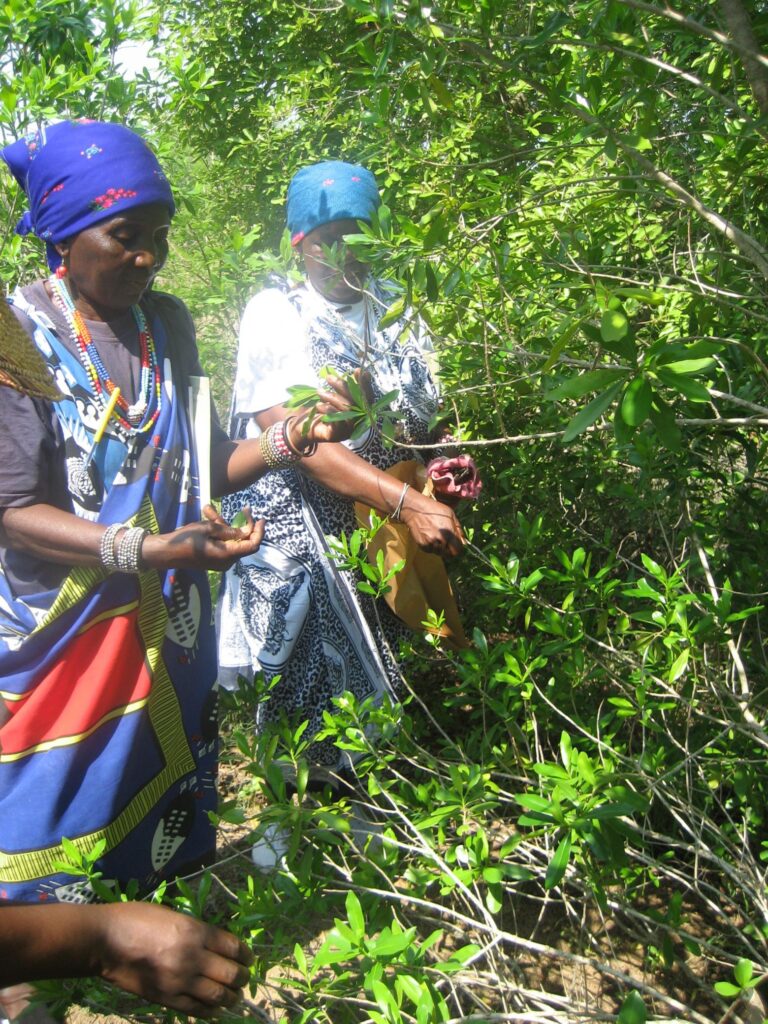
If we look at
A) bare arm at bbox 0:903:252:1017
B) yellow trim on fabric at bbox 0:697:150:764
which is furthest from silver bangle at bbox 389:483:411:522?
bare arm at bbox 0:903:252:1017

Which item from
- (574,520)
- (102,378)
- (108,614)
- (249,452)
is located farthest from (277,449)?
(574,520)

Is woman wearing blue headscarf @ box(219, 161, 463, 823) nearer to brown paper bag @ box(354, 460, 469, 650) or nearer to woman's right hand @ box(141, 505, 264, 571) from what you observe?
brown paper bag @ box(354, 460, 469, 650)

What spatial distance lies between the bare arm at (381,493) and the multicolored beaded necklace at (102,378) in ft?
1.43

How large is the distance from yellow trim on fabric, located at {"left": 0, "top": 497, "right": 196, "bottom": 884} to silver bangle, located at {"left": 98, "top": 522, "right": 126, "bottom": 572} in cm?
10

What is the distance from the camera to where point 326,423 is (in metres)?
2.41

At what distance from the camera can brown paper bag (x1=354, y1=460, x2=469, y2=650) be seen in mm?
2834

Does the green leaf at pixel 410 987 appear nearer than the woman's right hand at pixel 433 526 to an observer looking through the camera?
Yes

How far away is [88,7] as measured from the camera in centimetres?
379

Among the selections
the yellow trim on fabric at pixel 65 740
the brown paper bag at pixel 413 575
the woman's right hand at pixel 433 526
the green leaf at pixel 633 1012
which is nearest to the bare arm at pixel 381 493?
the woman's right hand at pixel 433 526

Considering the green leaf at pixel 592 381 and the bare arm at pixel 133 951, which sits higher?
the green leaf at pixel 592 381

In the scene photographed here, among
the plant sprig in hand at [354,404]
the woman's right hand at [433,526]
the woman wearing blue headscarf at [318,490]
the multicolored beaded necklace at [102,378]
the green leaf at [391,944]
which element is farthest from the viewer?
the woman wearing blue headscarf at [318,490]

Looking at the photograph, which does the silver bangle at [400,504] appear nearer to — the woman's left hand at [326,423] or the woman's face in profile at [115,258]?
the woman's left hand at [326,423]

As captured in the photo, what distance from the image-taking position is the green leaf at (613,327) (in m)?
1.37

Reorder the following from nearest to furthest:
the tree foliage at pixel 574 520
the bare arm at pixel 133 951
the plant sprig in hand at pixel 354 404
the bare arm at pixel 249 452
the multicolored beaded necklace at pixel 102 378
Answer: the bare arm at pixel 133 951
the tree foliage at pixel 574 520
the plant sprig in hand at pixel 354 404
the multicolored beaded necklace at pixel 102 378
the bare arm at pixel 249 452
